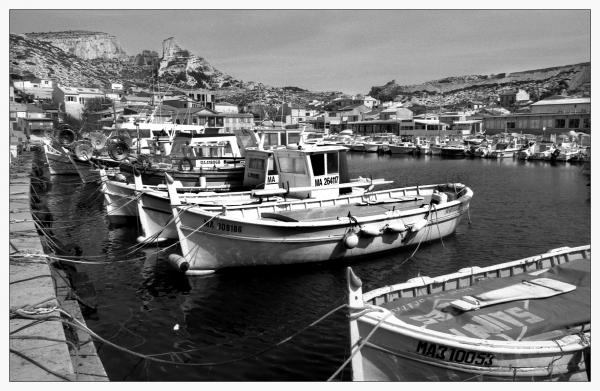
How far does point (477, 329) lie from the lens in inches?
263

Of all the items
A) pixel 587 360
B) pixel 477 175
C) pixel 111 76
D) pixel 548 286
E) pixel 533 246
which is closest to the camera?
pixel 587 360

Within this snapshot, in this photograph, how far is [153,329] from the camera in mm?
10297

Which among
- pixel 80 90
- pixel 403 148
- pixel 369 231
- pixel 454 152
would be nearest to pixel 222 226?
pixel 369 231

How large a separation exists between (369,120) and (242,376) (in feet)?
300

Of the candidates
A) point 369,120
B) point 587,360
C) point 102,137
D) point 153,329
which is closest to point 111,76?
point 369,120

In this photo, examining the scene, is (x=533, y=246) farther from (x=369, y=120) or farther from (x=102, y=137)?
(x=369, y=120)

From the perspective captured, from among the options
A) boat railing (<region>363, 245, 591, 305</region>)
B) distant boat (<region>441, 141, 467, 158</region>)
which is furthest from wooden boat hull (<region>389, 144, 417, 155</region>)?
boat railing (<region>363, 245, 591, 305</region>)

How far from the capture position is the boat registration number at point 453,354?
592 cm

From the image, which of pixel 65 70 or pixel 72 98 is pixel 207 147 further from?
pixel 65 70

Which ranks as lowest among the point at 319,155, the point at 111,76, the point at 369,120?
the point at 319,155

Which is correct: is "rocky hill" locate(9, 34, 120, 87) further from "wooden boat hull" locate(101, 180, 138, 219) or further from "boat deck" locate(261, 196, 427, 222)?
"boat deck" locate(261, 196, 427, 222)

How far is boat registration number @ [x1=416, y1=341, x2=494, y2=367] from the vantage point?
5.92 meters

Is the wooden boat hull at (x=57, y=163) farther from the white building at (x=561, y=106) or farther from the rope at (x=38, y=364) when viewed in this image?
the white building at (x=561, y=106)

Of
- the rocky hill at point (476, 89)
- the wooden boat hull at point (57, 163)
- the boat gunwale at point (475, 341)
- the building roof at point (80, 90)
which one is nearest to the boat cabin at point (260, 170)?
the boat gunwale at point (475, 341)
